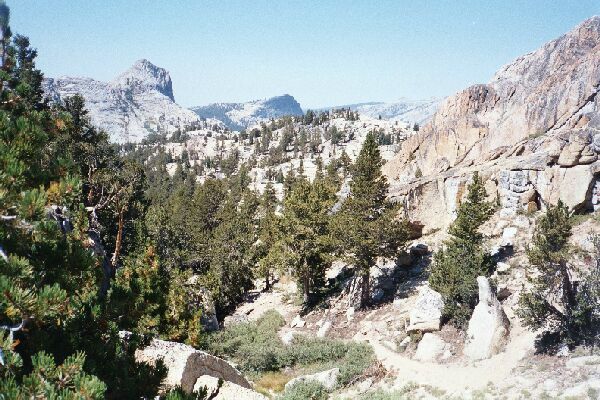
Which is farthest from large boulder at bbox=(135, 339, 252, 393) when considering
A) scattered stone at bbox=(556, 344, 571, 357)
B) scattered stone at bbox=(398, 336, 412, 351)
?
scattered stone at bbox=(556, 344, 571, 357)

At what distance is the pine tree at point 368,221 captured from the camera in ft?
93.3

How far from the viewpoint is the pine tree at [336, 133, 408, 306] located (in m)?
28.4

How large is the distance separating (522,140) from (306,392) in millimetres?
40962

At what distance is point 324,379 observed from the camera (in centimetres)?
2134

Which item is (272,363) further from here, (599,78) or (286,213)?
(599,78)

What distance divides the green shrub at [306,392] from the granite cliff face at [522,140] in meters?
23.3

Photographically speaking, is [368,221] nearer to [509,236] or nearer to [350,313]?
[350,313]

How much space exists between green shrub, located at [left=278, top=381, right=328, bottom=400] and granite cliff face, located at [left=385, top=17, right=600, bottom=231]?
2332 cm

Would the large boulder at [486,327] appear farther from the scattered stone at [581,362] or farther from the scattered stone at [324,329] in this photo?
the scattered stone at [324,329]

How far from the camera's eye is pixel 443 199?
3950cm

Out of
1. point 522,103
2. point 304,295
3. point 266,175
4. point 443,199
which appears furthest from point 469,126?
point 266,175

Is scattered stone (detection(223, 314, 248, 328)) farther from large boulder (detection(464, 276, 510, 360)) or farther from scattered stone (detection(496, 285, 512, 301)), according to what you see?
scattered stone (detection(496, 285, 512, 301))

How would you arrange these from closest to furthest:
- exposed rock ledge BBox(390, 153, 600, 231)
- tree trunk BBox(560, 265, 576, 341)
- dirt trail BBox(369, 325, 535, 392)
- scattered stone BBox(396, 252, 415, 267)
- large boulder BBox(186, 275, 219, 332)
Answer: tree trunk BBox(560, 265, 576, 341)
dirt trail BBox(369, 325, 535, 392)
large boulder BBox(186, 275, 219, 332)
exposed rock ledge BBox(390, 153, 600, 231)
scattered stone BBox(396, 252, 415, 267)

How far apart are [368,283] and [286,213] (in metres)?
9.14
